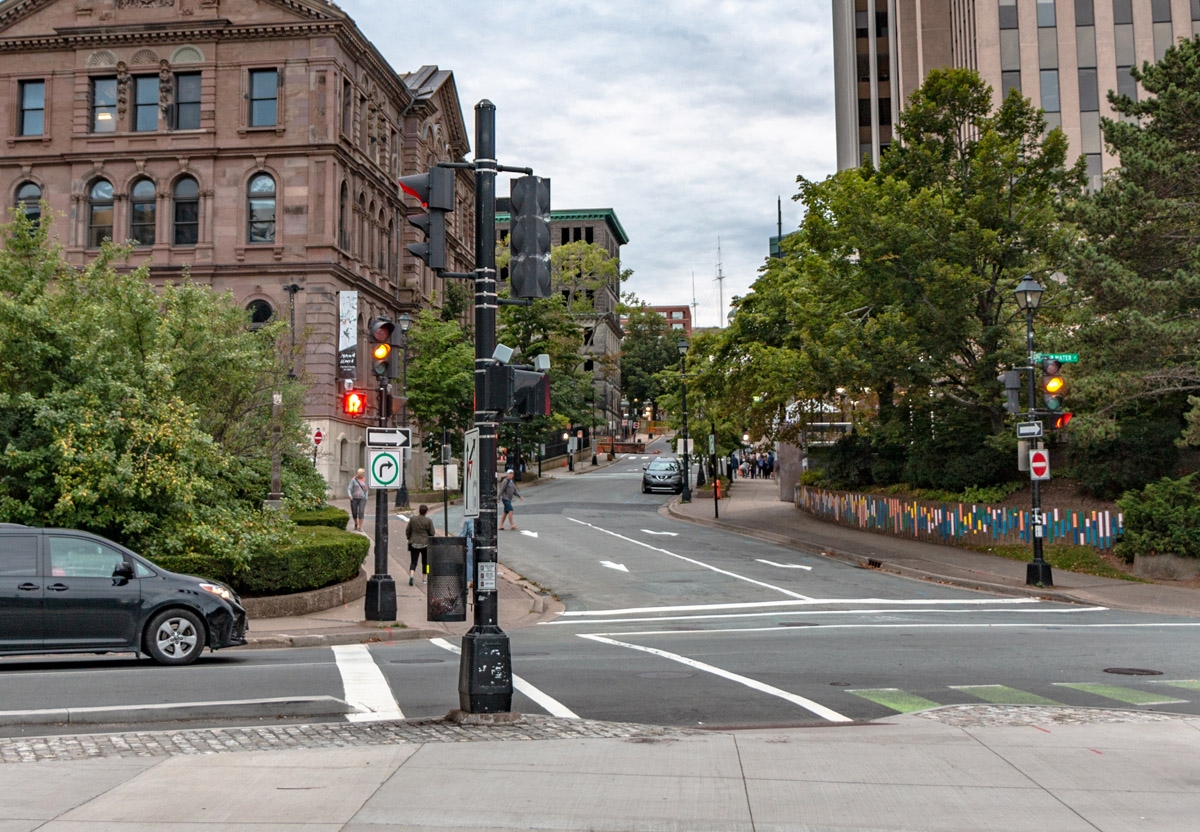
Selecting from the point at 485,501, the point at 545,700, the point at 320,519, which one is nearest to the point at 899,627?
the point at 545,700

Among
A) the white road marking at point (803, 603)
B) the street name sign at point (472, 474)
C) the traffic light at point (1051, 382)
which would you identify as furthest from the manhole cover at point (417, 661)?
the traffic light at point (1051, 382)

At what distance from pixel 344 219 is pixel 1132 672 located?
4341 cm

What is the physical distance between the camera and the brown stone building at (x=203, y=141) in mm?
48250

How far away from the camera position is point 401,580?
24875 mm

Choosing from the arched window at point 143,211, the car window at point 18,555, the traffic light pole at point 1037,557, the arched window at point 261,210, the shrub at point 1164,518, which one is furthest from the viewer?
the arched window at point 143,211

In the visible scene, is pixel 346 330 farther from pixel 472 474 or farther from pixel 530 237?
pixel 530 237

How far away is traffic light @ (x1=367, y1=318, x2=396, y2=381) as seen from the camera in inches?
707

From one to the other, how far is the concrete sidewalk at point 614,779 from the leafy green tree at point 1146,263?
15.9 metres

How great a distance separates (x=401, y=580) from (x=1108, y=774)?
19152 millimetres

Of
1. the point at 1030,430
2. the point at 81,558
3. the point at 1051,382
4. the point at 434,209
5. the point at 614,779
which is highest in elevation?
the point at 434,209

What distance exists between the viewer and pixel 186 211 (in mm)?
49375

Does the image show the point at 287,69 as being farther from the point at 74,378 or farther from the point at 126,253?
the point at 74,378

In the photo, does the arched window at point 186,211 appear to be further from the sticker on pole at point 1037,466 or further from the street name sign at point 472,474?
the street name sign at point 472,474

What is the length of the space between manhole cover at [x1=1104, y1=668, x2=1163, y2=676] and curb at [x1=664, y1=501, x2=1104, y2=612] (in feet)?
27.9
